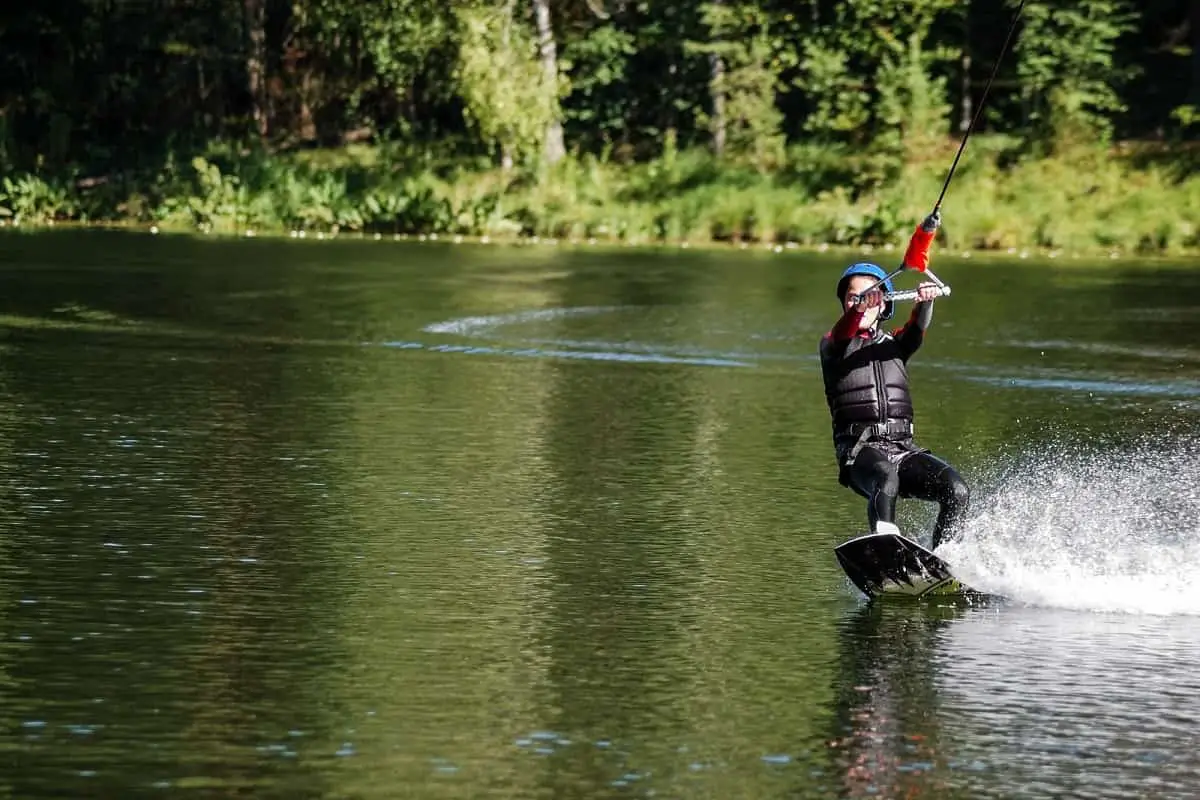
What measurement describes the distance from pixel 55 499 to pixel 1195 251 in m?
30.6

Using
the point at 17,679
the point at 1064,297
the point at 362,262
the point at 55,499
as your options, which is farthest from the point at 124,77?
the point at 17,679

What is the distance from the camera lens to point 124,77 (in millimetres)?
63344

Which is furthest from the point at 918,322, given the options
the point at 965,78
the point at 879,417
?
the point at 965,78

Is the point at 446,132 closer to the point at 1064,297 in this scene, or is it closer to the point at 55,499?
the point at 1064,297

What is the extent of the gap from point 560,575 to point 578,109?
153 ft

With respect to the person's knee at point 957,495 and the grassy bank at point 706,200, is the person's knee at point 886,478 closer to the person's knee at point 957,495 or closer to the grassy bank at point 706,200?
the person's knee at point 957,495

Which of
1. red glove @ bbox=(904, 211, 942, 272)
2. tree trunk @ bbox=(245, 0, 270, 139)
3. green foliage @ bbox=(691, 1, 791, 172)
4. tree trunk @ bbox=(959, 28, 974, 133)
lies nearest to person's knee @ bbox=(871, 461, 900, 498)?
red glove @ bbox=(904, 211, 942, 272)

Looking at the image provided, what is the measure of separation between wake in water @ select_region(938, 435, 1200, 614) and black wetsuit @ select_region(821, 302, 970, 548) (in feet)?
1.12

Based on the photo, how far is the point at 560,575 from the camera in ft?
36.3

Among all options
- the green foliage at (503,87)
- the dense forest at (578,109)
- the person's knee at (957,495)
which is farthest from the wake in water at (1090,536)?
the green foliage at (503,87)

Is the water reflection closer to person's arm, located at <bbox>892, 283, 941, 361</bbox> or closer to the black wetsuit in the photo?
the black wetsuit

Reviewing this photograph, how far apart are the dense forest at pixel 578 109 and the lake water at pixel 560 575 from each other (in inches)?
895

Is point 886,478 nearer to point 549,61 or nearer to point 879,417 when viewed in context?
point 879,417

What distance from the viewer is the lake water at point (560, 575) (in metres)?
7.77
